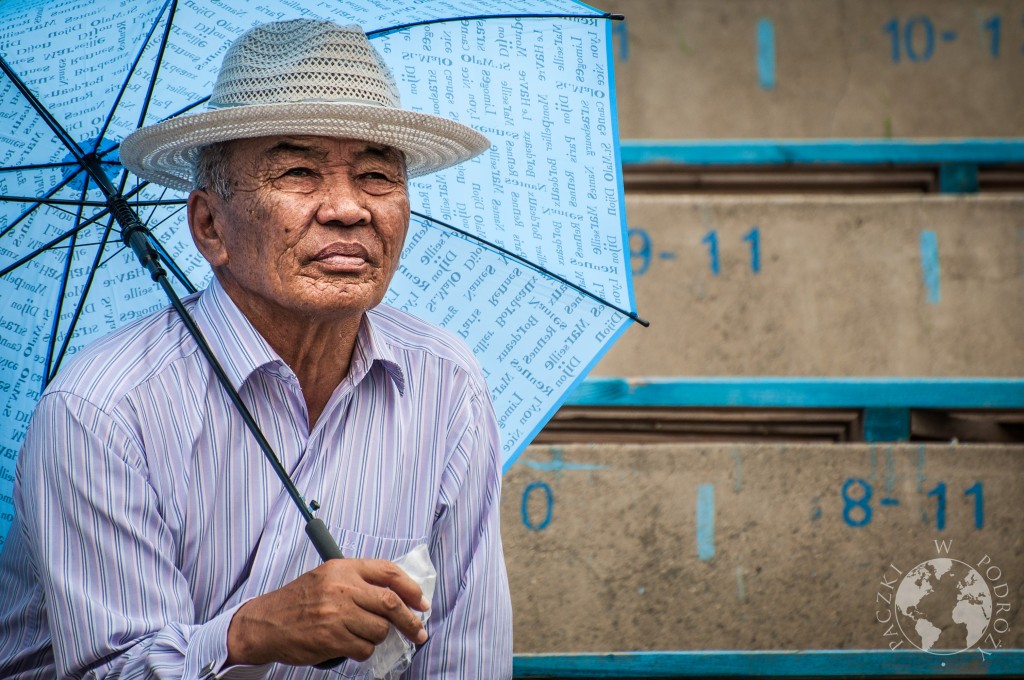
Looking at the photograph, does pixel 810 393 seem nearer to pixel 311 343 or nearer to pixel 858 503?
pixel 858 503

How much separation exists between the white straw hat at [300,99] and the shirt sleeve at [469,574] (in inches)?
21.1

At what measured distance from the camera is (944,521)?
3.37m

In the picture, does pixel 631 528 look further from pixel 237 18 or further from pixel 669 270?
pixel 237 18

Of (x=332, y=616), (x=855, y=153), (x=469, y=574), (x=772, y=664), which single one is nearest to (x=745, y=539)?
(x=772, y=664)

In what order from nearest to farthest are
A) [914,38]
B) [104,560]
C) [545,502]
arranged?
[104,560]
[545,502]
[914,38]

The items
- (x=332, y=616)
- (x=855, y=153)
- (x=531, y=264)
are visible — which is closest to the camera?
(x=332, y=616)

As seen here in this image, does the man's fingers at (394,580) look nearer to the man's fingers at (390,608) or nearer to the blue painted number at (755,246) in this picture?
the man's fingers at (390,608)

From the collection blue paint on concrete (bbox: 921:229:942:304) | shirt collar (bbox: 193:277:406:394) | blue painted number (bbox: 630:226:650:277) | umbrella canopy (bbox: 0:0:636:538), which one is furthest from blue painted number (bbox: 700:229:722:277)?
shirt collar (bbox: 193:277:406:394)

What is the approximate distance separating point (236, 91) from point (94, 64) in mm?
426

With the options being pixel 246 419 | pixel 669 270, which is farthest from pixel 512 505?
pixel 246 419

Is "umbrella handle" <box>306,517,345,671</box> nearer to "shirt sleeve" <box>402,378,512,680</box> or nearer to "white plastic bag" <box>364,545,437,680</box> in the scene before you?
"white plastic bag" <box>364,545,437,680</box>

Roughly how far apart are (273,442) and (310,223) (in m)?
0.37

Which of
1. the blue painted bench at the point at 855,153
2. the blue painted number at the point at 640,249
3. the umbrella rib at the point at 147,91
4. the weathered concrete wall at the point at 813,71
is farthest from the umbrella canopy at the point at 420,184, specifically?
the weathered concrete wall at the point at 813,71

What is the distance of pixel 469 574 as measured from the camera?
2117 mm
